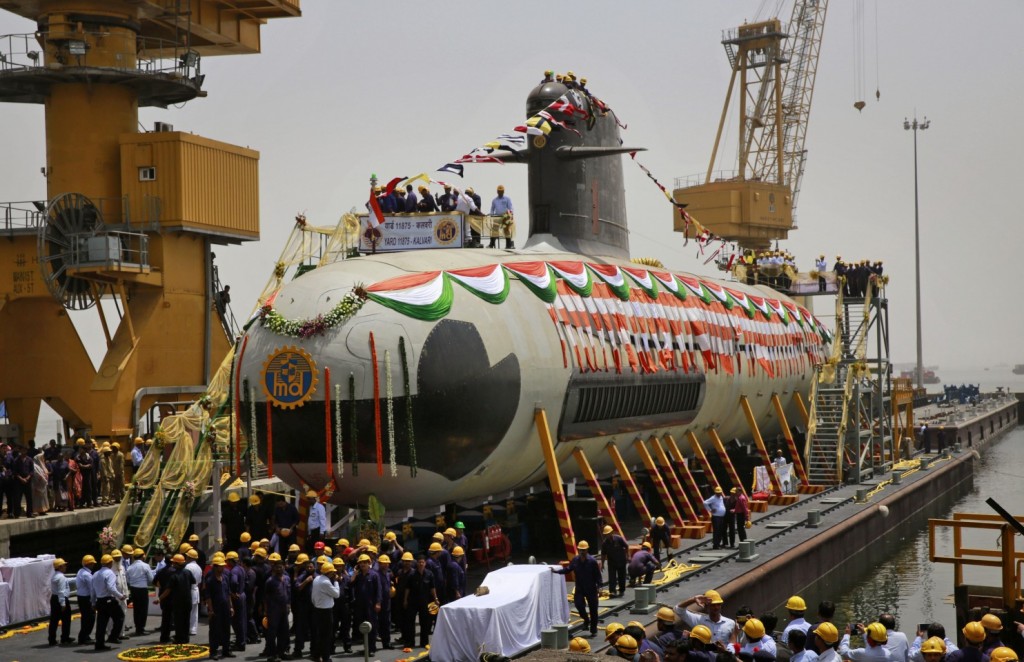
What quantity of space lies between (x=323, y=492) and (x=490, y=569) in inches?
166

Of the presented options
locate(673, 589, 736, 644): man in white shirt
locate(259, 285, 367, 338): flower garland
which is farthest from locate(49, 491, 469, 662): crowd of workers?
locate(673, 589, 736, 644): man in white shirt

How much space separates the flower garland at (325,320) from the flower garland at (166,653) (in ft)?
18.1

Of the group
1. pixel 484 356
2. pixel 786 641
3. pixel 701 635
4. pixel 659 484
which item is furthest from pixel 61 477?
pixel 701 635

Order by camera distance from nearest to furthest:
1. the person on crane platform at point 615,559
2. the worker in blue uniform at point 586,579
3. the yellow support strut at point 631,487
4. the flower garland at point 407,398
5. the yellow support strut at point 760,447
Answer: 1. the worker in blue uniform at point 586,579
2. the flower garland at point 407,398
3. the person on crane platform at point 615,559
4. the yellow support strut at point 631,487
5. the yellow support strut at point 760,447

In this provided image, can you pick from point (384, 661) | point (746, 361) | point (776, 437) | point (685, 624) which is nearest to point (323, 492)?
point (384, 661)

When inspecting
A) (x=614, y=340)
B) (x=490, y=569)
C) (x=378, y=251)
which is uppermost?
(x=378, y=251)

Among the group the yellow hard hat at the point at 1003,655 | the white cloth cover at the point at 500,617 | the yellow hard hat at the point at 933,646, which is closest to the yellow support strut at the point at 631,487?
the white cloth cover at the point at 500,617

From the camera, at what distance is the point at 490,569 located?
25.2 meters

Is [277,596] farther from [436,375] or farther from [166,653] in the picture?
[436,375]

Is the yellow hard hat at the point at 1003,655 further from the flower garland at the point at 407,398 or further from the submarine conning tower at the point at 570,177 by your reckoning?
the submarine conning tower at the point at 570,177

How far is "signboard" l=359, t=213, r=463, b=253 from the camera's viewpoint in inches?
1067

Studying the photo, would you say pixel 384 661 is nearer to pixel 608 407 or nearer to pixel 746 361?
pixel 608 407

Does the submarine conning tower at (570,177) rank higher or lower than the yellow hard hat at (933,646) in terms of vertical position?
higher

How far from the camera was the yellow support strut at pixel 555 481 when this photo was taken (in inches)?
962
